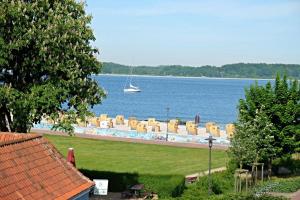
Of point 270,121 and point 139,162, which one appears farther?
point 139,162

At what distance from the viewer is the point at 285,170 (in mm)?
37688

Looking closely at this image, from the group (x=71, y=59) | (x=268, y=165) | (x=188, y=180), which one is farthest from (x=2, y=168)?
(x=268, y=165)

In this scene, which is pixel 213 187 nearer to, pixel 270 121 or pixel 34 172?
pixel 270 121

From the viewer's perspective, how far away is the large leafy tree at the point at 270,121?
32281 mm

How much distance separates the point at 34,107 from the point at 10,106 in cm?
95

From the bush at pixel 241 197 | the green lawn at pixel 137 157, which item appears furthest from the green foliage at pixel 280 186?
the green lawn at pixel 137 157

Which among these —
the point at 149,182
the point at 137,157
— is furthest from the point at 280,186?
the point at 137,157

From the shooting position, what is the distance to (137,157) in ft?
137

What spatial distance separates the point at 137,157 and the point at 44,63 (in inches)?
745

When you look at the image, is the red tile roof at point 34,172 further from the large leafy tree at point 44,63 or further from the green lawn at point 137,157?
the green lawn at point 137,157

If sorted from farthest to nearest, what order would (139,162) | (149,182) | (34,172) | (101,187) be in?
(139,162), (149,182), (101,187), (34,172)

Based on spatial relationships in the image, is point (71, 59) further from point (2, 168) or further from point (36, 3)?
point (2, 168)

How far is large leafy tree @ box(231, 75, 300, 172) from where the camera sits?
3228 centimetres

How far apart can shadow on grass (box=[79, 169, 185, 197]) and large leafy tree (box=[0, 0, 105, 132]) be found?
5324 mm
